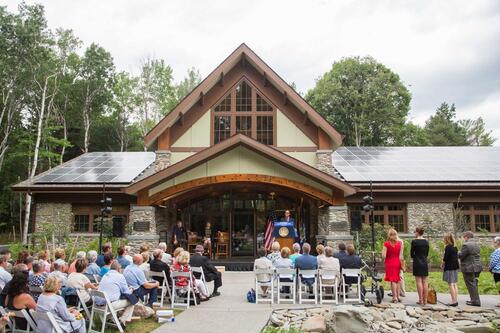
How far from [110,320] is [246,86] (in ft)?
39.5

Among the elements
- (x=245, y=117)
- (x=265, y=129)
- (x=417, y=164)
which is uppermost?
(x=245, y=117)

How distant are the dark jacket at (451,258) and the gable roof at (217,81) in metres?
8.30

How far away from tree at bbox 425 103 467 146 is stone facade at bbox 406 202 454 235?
101 feet

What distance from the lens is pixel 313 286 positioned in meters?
9.50

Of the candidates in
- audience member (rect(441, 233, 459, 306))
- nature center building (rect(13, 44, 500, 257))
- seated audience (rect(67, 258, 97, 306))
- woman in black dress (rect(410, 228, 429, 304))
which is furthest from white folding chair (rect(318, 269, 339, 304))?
nature center building (rect(13, 44, 500, 257))

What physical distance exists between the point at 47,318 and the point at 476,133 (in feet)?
188

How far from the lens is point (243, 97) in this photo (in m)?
17.4

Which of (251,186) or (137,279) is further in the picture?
(251,186)

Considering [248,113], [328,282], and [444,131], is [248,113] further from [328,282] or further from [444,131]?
[444,131]

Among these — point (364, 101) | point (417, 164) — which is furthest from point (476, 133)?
point (417, 164)

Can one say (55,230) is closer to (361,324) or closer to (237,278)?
(237,278)

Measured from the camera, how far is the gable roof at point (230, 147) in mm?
14594

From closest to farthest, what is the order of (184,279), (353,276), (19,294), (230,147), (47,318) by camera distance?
(47,318) < (19,294) < (184,279) < (353,276) < (230,147)

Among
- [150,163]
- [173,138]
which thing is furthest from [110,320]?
[150,163]
